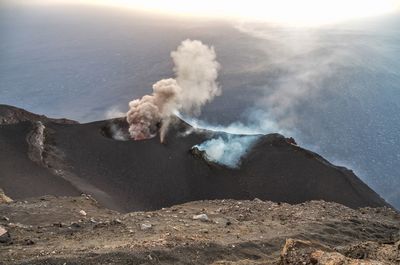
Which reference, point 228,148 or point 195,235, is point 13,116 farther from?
point 195,235

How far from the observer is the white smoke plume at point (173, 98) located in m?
58.0

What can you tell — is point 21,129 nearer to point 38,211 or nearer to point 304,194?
point 38,211

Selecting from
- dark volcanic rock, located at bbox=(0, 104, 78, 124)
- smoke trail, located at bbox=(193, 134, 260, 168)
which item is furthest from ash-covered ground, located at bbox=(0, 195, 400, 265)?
dark volcanic rock, located at bbox=(0, 104, 78, 124)

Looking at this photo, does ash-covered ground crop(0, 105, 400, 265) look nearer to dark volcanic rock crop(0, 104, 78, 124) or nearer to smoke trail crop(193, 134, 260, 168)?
dark volcanic rock crop(0, 104, 78, 124)

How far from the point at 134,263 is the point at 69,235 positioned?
630 cm

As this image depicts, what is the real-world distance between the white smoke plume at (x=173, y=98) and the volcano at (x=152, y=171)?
17.1ft

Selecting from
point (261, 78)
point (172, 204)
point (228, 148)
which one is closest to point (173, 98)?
point (228, 148)

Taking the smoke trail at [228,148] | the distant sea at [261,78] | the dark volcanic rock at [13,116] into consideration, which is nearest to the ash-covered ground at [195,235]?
the smoke trail at [228,148]

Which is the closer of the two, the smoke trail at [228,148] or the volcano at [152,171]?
the volcano at [152,171]

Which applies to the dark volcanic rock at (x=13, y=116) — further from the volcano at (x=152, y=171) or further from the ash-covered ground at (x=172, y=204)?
the volcano at (x=152, y=171)

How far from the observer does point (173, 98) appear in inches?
2657

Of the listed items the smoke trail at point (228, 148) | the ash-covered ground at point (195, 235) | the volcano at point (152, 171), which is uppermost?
the ash-covered ground at point (195, 235)

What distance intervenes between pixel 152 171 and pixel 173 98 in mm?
22931

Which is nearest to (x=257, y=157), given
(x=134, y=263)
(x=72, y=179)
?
(x=72, y=179)
